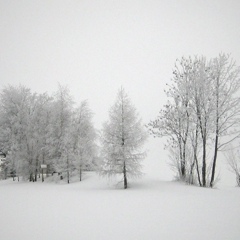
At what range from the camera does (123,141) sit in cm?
1612

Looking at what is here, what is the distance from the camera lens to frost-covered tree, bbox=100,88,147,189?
15484 millimetres

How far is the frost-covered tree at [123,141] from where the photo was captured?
50.8 ft

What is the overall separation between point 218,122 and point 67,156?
1690 centimetres

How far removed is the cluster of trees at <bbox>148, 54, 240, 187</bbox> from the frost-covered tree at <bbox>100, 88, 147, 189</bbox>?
1808mm

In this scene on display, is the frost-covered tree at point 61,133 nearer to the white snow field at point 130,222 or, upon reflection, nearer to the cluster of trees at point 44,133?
the cluster of trees at point 44,133

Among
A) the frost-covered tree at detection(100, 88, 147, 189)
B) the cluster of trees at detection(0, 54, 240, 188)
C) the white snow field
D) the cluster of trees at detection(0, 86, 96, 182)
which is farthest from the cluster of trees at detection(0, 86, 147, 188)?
the white snow field

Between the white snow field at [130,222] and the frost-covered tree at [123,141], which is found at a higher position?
the frost-covered tree at [123,141]

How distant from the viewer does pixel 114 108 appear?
16766 mm

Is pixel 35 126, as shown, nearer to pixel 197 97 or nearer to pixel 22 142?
pixel 22 142

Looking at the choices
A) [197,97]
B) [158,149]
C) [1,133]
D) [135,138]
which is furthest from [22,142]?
[158,149]

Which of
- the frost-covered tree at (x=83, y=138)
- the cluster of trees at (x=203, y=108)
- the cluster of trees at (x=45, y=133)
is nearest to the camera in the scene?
the cluster of trees at (x=203, y=108)

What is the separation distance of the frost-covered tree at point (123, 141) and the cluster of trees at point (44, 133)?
7039mm

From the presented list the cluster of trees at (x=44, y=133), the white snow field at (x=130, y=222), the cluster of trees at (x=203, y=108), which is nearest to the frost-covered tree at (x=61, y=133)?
the cluster of trees at (x=44, y=133)

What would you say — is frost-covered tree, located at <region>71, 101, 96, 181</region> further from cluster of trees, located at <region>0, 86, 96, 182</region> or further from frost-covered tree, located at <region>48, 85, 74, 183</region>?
frost-covered tree, located at <region>48, 85, 74, 183</region>
